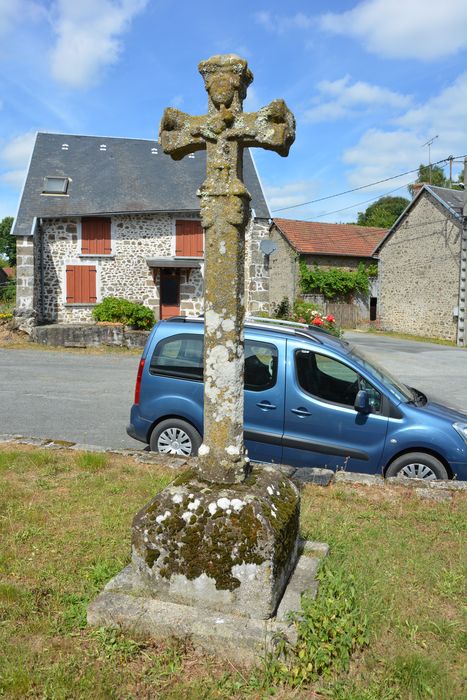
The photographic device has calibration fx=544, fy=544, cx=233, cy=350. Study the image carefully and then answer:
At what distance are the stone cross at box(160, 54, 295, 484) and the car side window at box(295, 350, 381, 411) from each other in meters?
2.67

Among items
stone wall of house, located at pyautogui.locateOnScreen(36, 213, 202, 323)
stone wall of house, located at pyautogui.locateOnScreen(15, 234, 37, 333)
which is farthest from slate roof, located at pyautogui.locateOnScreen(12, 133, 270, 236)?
stone wall of house, located at pyautogui.locateOnScreen(36, 213, 202, 323)

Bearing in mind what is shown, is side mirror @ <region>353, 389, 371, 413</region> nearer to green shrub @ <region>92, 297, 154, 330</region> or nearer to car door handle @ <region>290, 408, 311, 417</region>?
car door handle @ <region>290, 408, 311, 417</region>

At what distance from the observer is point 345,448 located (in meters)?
5.59

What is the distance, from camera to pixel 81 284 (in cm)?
2081

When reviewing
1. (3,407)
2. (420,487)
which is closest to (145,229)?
(3,407)

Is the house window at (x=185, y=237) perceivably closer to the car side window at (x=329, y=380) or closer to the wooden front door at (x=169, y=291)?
the wooden front door at (x=169, y=291)

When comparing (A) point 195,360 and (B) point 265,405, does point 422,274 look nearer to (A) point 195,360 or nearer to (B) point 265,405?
(A) point 195,360

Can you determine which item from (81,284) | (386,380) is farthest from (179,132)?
(81,284)

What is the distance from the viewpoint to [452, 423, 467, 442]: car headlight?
17.6ft

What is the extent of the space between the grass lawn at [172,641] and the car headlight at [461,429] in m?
0.77

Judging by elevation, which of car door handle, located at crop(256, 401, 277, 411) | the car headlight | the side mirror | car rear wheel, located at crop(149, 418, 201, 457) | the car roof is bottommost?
car rear wheel, located at crop(149, 418, 201, 457)

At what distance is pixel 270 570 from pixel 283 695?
541mm

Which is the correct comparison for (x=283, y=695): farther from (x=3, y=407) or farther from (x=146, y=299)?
(x=146, y=299)

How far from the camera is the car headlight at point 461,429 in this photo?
535 cm
